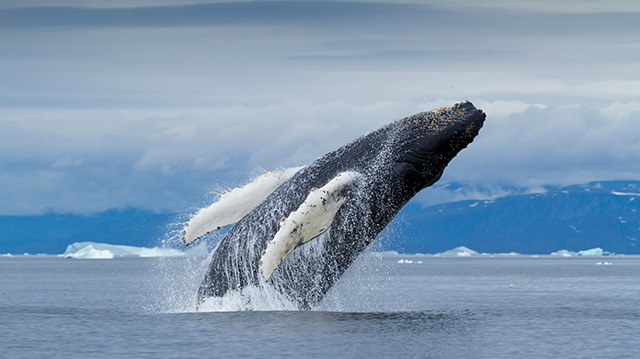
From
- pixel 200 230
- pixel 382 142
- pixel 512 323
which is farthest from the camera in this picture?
pixel 512 323

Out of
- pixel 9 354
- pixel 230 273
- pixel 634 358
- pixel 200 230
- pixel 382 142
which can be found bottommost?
pixel 634 358

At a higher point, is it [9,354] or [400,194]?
[400,194]

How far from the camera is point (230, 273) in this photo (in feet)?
40.4

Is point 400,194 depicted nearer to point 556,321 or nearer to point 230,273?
point 230,273

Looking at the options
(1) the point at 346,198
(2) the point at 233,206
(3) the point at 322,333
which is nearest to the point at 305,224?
(1) the point at 346,198

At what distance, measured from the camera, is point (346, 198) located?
1155cm

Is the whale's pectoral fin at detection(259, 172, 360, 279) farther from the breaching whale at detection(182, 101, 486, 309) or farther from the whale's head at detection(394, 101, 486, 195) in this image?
the whale's head at detection(394, 101, 486, 195)

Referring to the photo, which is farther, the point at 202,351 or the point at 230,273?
the point at 230,273

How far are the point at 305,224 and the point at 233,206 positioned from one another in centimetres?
229

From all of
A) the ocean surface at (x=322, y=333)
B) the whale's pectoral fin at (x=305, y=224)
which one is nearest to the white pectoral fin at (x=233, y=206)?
the ocean surface at (x=322, y=333)

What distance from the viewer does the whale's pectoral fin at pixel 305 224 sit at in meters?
10.6

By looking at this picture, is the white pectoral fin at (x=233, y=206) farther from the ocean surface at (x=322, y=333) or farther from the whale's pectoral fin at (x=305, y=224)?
the whale's pectoral fin at (x=305, y=224)

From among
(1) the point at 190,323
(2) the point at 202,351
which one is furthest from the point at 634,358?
(1) the point at 190,323

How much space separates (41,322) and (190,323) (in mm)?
3794
